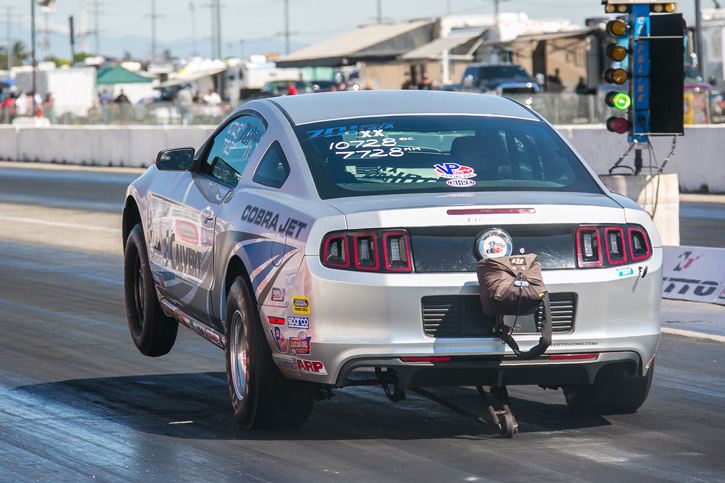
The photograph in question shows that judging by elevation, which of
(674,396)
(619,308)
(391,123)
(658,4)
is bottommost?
(674,396)

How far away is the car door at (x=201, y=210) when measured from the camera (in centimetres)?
711

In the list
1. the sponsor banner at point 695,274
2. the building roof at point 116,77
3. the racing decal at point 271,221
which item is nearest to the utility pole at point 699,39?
the building roof at point 116,77

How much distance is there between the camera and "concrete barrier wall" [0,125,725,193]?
23.5m

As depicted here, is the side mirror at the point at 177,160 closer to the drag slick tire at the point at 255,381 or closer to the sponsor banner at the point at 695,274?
the drag slick tire at the point at 255,381

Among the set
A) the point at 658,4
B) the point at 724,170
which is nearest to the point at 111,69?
the point at 724,170

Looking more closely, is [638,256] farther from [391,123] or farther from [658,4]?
[658,4]

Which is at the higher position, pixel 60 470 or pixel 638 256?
pixel 638 256

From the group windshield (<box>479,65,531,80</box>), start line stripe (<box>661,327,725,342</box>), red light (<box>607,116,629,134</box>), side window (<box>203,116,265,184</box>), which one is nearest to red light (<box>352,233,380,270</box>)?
side window (<box>203,116,265,184</box>)

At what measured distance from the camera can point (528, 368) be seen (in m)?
5.89

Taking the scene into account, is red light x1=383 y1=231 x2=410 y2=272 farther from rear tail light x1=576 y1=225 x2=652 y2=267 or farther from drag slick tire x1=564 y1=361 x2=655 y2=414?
drag slick tire x1=564 y1=361 x2=655 y2=414

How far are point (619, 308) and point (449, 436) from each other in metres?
1.00

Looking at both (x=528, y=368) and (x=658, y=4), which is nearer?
(x=528, y=368)

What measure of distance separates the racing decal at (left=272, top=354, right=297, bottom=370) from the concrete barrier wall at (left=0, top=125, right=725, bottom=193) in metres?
16.5

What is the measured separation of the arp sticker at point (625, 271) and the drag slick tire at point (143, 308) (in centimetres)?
346
